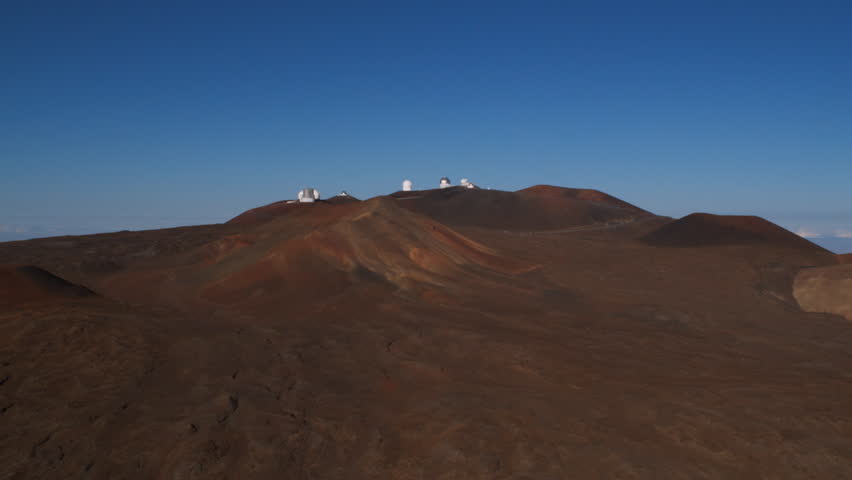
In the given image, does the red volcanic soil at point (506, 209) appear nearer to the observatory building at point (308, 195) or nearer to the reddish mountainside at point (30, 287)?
the observatory building at point (308, 195)

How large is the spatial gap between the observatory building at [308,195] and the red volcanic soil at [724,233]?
27938 mm

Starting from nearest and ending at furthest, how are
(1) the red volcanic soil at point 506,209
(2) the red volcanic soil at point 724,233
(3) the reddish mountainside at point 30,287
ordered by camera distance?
(3) the reddish mountainside at point 30,287
(2) the red volcanic soil at point 724,233
(1) the red volcanic soil at point 506,209

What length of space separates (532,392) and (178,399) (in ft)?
14.1

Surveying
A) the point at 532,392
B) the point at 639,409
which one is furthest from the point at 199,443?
the point at 639,409

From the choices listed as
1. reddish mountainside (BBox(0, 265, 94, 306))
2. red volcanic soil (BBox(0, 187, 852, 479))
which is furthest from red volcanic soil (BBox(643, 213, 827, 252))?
reddish mountainside (BBox(0, 265, 94, 306))

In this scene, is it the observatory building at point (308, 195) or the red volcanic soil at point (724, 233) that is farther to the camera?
the observatory building at point (308, 195)

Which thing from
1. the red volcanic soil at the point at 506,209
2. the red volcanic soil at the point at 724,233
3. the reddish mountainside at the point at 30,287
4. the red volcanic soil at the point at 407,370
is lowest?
the red volcanic soil at the point at 407,370

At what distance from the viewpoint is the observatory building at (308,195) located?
45281 millimetres

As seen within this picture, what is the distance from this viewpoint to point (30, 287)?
10.4 m

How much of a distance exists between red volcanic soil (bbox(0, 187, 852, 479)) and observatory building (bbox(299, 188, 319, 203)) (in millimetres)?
29846

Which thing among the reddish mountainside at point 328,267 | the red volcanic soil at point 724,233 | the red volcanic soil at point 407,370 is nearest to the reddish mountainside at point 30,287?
the red volcanic soil at point 407,370

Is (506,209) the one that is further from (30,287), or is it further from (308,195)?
(30,287)

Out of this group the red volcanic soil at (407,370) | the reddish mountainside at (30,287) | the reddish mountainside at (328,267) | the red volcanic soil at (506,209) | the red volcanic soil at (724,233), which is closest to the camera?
Result: the red volcanic soil at (407,370)

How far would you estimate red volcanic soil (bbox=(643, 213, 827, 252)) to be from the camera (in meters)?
24.3
